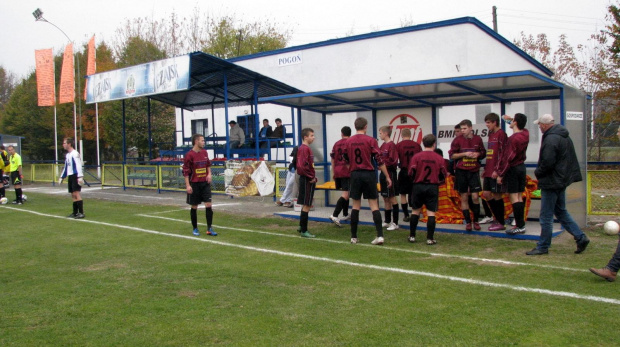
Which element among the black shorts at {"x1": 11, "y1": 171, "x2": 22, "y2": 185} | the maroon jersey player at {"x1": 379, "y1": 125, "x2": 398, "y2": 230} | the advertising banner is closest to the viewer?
the maroon jersey player at {"x1": 379, "y1": 125, "x2": 398, "y2": 230}

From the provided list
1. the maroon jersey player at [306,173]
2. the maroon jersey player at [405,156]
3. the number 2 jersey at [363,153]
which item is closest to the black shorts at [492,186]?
the maroon jersey player at [405,156]

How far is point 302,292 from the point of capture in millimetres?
5430

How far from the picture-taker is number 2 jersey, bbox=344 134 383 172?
312 inches

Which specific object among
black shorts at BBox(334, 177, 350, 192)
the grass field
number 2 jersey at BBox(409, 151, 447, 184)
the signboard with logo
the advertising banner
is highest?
the advertising banner

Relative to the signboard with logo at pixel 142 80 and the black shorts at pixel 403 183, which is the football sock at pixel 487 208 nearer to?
the black shorts at pixel 403 183

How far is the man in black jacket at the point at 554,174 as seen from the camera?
668 cm

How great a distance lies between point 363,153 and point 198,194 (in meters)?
3.26

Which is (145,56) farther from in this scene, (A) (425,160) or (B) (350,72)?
(A) (425,160)

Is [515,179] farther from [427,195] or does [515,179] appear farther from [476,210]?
[427,195]

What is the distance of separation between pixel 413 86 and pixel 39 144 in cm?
5125

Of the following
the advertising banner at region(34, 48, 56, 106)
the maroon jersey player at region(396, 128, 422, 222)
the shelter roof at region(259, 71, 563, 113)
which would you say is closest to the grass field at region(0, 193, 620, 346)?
the maroon jersey player at region(396, 128, 422, 222)

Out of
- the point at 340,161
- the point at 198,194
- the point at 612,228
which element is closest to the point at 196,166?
the point at 198,194

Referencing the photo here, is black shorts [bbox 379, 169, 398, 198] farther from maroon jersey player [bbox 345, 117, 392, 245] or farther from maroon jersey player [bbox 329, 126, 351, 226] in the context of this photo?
maroon jersey player [bbox 345, 117, 392, 245]

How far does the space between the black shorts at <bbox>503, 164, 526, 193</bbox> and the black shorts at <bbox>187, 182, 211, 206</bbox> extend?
5.19 metres
